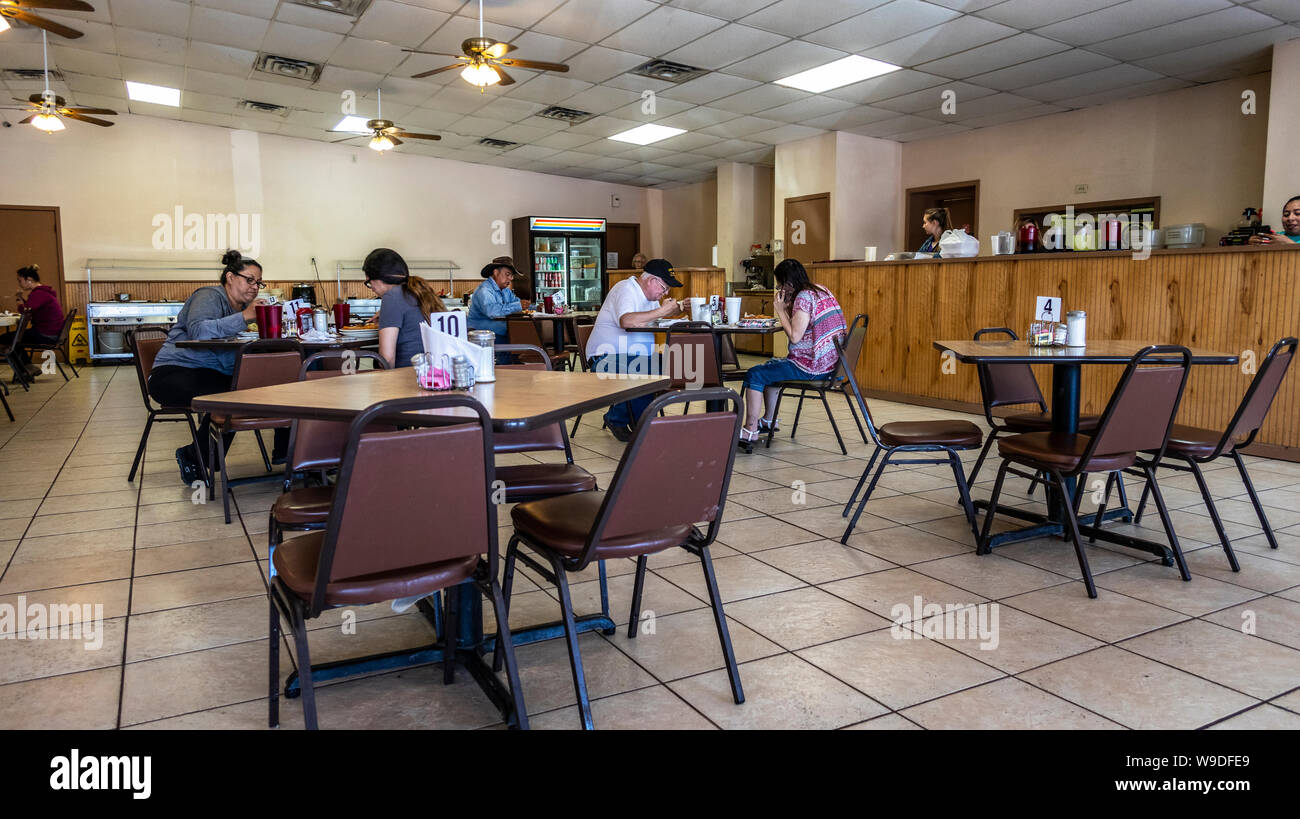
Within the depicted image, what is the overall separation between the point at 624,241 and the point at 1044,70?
8158 millimetres

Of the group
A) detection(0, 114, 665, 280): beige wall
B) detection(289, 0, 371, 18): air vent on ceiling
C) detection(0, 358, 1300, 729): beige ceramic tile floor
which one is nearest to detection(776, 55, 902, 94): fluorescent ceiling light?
detection(289, 0, 371, 18): air vent on ceiling

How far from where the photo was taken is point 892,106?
27.0 feet

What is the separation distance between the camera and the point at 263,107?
916 cm

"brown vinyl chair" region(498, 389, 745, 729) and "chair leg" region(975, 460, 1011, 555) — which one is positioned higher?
"brown vinyl chair" region(498, 389, 745, 729)

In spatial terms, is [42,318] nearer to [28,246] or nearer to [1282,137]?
[28,246]

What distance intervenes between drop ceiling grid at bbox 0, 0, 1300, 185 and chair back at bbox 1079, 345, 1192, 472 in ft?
12.6

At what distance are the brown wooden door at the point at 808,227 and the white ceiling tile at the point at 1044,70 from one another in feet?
8.52

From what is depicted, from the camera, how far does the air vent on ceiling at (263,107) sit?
898 cm

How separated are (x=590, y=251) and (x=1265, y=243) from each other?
31.3ft

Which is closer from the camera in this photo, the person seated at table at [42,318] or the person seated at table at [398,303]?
the person seated at table at [398,303]

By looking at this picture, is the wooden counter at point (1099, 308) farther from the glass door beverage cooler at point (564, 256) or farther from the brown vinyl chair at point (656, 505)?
A: the glass door beverage cooler at point (564, 256)

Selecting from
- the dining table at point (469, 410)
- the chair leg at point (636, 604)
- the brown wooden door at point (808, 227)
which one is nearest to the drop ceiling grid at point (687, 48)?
the brown wooden door at point (808, 227)

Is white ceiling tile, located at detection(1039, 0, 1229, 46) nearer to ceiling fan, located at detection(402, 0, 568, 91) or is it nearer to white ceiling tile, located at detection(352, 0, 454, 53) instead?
ceiling fan, located at detection(402, 0, 568, 91)

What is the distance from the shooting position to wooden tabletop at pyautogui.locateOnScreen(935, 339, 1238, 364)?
9.50 ft
